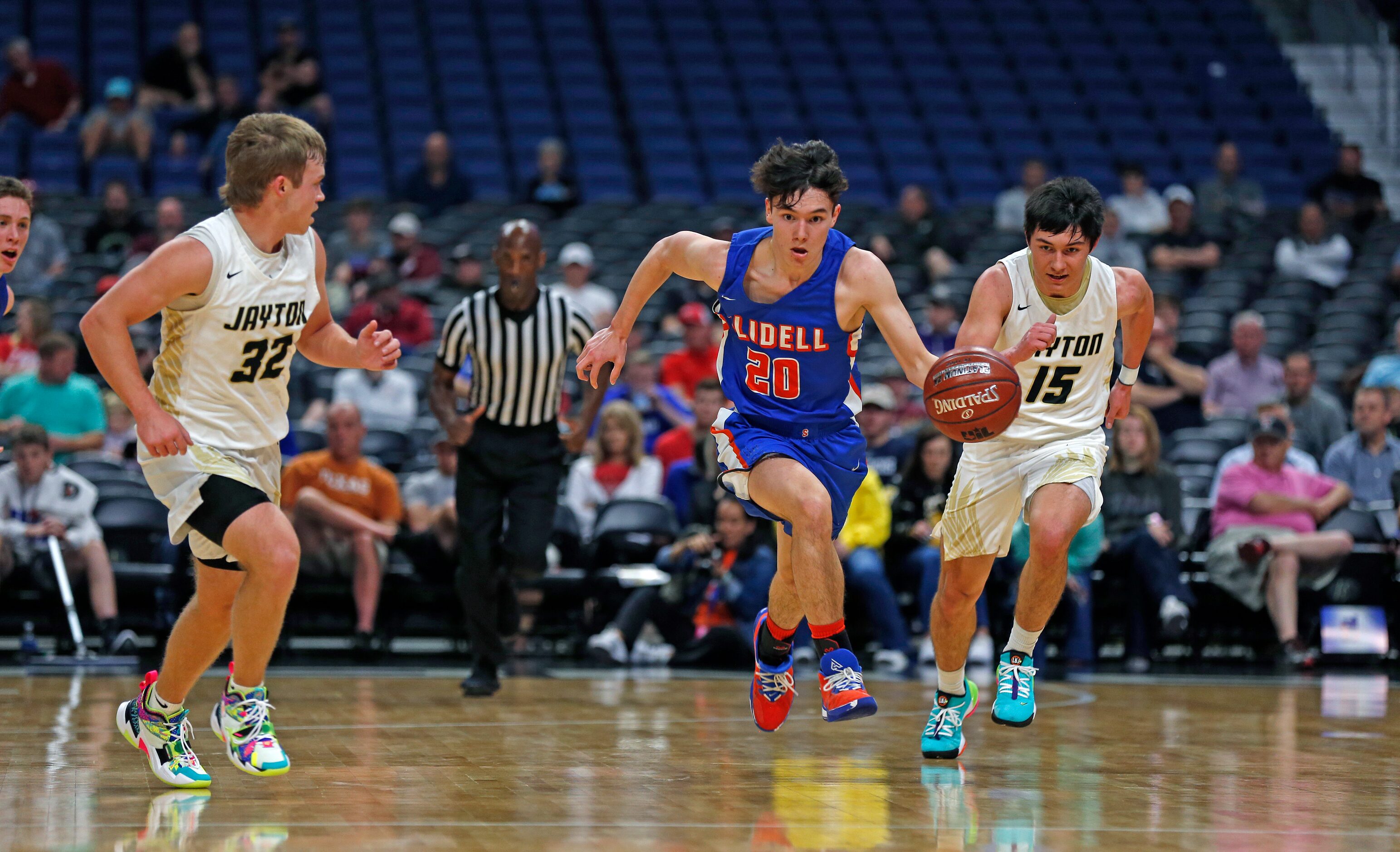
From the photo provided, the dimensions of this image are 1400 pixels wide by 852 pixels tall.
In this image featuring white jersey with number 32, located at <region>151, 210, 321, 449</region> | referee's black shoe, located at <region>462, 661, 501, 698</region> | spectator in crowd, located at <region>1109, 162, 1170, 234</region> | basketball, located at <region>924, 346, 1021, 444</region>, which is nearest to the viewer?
white jersey with number 32, located at <region>151, 210, 321, 449</region>

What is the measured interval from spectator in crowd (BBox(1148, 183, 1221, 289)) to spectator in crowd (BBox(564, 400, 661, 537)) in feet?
20.3

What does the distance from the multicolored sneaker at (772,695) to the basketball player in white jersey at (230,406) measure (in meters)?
1.62

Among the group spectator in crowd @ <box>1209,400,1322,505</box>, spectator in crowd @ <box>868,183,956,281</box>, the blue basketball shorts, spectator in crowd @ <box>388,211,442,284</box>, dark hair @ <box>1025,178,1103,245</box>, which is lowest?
the blue basketball shorts

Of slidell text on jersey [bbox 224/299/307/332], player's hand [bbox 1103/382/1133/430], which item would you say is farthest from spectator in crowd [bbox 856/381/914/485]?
slidell text on jersey [bbox 224/299/307/332]

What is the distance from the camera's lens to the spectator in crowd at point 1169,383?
36.7 ft

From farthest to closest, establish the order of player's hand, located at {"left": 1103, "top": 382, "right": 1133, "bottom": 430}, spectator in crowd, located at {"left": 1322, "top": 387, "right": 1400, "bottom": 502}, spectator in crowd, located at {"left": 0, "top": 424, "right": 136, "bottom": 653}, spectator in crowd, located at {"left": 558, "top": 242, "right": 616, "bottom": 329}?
1. spectator in crowd, located at {"left": 558, "top": 242, "right": 616, "bottom": 329}
2. spectator in crowd, located at {"left": 1322, "top": 387, "right": 1400, "bottom": 502}
3. spectator in crowd, located at {"left": 0, "top": 424, "right": 136, "bottom": 653}
4. player's hand, located at {"left": 1103, "top": 382, "right": 1133, "bottom": 430}

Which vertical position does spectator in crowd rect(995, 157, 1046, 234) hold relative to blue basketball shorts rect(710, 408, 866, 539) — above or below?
above

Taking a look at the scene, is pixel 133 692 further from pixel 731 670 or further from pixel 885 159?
pixel 885 159

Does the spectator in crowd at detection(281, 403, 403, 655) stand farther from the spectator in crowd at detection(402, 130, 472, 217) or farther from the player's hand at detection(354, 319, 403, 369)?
the spectator in crowd at detection(402, 130, 472, 217)

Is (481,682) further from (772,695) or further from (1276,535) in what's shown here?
(1276,535)

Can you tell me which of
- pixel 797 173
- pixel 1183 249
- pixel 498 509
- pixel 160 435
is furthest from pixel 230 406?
pixel 1183 249

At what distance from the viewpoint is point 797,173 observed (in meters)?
4.96

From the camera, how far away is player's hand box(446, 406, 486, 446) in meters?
7.21

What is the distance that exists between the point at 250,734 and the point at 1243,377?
8888mm
